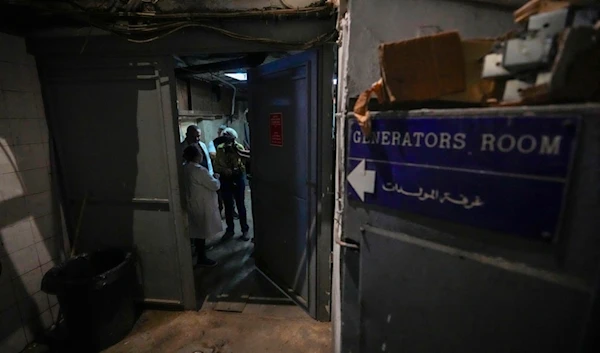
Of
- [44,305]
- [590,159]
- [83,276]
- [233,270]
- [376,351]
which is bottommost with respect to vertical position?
[233,270]

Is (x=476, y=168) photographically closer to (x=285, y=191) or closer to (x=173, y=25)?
(x=285, y=191)

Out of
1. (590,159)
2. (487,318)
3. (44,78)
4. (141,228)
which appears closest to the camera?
(590,159)

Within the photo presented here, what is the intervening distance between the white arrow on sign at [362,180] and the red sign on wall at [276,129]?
1.81 metres

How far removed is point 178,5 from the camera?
231 cm

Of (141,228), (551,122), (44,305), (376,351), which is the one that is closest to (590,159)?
(551,122)

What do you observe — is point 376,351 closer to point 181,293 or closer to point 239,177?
point 181,293

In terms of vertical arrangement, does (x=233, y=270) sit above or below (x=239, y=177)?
below

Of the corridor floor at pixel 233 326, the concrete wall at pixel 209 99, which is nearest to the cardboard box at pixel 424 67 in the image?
the corridor floor at pixel 233 326

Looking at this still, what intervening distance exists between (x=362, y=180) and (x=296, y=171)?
1.66 m

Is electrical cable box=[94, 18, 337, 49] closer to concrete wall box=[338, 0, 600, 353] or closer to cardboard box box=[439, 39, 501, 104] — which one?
concrete wall box=[338, 0, 600, 353]

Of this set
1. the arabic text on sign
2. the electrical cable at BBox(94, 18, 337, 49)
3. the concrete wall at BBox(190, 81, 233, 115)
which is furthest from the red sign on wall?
the concrete wall at BBox(190, 81, 233, 115)

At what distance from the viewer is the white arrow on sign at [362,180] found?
1.10m

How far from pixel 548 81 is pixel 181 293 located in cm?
322

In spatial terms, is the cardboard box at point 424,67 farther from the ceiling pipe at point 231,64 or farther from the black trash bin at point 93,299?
the black trash bin at point 93,299
